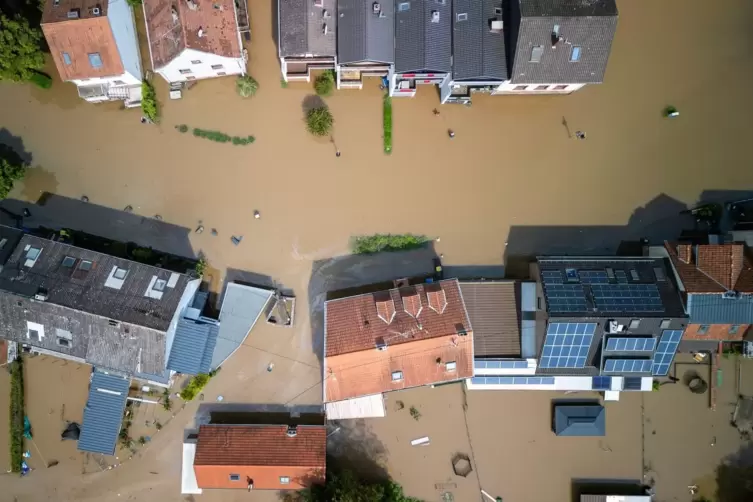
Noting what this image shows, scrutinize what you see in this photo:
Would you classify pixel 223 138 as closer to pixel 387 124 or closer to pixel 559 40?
pixel 387 124

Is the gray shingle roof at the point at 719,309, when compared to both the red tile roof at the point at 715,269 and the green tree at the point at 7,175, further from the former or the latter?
the green tree at the point at 7,175

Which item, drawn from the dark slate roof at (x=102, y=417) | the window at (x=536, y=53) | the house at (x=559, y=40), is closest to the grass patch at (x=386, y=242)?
the house at (x=559, y=40)

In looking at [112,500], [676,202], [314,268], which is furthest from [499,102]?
[112,500]

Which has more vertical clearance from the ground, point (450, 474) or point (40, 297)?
point (40, 297)

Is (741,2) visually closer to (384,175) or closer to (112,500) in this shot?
(384,175)

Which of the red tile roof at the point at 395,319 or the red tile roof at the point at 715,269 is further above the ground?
the red tile roof at the point at 715,269

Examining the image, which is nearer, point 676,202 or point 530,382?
point 530,382

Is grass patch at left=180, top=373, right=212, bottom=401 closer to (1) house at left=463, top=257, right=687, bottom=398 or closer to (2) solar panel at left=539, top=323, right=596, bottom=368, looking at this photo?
(1) house at left=463, top=257, right=687, bottom=398
